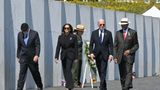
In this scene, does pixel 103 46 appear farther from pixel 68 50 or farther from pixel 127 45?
pixel 68 50

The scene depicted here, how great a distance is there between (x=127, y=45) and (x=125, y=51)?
18cm

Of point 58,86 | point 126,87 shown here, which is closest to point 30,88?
point 58,86

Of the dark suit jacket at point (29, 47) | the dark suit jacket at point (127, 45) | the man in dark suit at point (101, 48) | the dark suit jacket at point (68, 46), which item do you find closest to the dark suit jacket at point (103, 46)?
the man in dark suit at point (101, 48)

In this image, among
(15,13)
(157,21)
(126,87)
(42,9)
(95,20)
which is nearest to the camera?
(126,87)

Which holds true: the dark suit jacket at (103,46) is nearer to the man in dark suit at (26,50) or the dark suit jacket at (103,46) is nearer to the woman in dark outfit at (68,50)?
the woman in dark outfit at (68,50)

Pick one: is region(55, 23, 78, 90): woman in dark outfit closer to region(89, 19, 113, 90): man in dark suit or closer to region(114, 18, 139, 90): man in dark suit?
region(89, 19, 113, 90): man in dark suit

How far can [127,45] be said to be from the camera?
16.8 meters

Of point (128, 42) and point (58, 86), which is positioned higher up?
point (128, 42)

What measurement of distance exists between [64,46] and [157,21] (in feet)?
58.0

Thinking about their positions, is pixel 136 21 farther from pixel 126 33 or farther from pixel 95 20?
pixel 126 33

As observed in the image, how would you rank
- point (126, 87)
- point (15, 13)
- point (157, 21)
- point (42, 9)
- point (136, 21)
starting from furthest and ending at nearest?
point (157, 21)
point (136, 21)
point (42, 9)
point (15, 13)
point (126, 87)

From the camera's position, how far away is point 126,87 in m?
16.6

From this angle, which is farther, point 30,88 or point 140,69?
point 140,69

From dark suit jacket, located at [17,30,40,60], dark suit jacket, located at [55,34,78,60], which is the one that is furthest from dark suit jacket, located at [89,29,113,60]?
dark suit jacket, located at [17,30,40,60]
